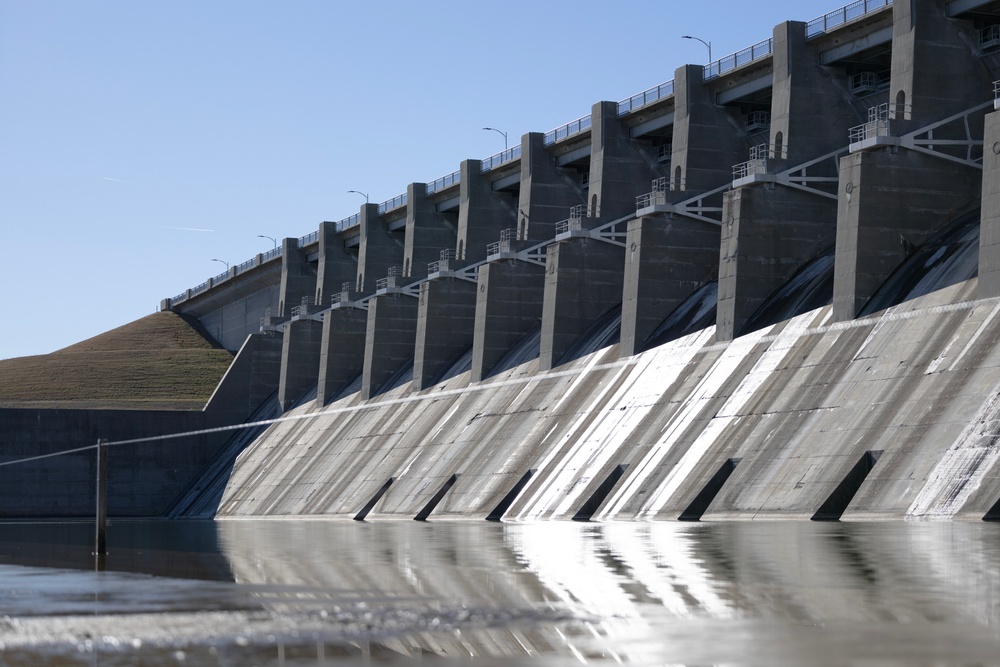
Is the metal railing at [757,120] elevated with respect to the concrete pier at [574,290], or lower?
elevated

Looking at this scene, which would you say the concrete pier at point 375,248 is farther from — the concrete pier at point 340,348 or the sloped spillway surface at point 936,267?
the sloped spillway surface at point 936,267

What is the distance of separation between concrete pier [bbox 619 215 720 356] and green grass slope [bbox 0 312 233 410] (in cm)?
5111

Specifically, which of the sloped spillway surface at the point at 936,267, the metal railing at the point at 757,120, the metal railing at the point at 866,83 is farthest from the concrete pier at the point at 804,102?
the sloped spillway surface at the point at 936,267

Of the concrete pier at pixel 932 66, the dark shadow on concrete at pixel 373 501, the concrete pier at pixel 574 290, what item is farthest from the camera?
the concrete pier at pixel 574 290

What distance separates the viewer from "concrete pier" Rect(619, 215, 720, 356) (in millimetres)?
52312

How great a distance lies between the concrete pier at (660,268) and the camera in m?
52.3

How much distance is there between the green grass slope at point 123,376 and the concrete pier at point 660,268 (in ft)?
168

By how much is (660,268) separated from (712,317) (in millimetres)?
3845

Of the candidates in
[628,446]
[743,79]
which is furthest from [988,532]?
[743,79]

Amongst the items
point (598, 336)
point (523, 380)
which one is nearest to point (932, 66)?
point (598, 336)

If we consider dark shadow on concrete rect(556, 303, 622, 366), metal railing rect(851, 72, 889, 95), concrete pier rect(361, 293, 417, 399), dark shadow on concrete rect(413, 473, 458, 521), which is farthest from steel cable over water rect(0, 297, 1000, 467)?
metal railing rect(851, 72, 889, 95)

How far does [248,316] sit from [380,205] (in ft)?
103

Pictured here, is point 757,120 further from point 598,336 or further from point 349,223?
point 349,223

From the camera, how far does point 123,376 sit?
107 m
